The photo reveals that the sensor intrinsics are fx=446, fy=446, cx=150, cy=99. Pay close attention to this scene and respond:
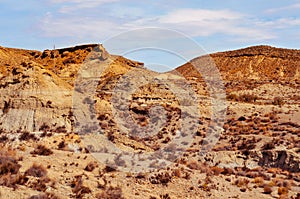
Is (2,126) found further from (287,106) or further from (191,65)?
(191,65)

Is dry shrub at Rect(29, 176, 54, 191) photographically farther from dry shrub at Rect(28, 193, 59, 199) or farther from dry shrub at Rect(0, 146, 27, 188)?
dry shrub at Rect(28, 193, 59, 199)

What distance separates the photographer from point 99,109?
2286 centimetres

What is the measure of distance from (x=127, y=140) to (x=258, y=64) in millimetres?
64716

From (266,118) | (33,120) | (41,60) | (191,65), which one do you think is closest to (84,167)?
(33,120)

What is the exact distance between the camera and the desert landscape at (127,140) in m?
13.6

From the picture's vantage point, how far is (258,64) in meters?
81.4

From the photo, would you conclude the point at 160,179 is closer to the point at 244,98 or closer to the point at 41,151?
the point at 41,151

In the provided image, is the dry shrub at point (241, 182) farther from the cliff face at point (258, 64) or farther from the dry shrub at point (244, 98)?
the cliff face at point (258, 64)

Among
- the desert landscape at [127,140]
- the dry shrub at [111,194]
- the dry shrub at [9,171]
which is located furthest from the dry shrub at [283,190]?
the dry shrub at [9,171]

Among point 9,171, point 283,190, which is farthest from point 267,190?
point 9,171

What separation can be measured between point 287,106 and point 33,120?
1029 inches

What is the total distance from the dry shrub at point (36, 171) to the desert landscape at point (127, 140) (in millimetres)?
30

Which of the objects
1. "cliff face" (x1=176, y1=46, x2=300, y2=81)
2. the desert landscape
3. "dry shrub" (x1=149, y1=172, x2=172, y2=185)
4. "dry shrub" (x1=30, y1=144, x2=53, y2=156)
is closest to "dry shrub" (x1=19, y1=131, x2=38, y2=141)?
the desert landscape

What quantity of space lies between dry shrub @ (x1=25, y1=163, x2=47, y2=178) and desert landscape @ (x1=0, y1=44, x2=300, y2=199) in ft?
0.10
